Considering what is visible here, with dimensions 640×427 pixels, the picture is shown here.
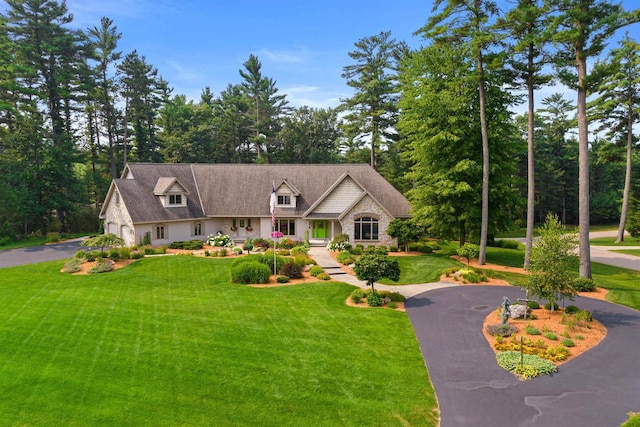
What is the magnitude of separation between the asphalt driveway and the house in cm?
454

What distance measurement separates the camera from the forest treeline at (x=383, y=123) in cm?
2492

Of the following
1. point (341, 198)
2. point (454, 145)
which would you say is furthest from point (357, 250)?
point (454, 145)

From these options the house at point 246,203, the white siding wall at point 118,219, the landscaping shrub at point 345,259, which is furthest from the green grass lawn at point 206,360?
the house at point 246,203

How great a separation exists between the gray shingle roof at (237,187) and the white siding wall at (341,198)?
A: 3.68 ft

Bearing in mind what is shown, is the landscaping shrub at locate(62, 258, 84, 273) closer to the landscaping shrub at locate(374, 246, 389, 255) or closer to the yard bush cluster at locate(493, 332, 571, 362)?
the landscaping shrub at locate(374, 246, 389, 255)

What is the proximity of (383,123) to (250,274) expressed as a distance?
125 ft

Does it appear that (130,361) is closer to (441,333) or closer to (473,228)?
(441,333)

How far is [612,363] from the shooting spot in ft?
41.2

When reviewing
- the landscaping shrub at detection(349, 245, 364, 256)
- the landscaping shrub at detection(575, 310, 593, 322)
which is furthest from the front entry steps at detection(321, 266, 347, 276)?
the landscaping shrub at detection(575, 310, 593, 322)

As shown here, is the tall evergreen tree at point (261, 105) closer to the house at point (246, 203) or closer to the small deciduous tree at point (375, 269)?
the house at point (246, 203)

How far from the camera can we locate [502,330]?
1499 cm

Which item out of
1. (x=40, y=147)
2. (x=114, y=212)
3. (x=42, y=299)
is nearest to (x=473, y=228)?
(x=42, y=299)

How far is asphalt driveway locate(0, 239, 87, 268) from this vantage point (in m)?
29.5

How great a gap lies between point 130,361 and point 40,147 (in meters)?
42.4
